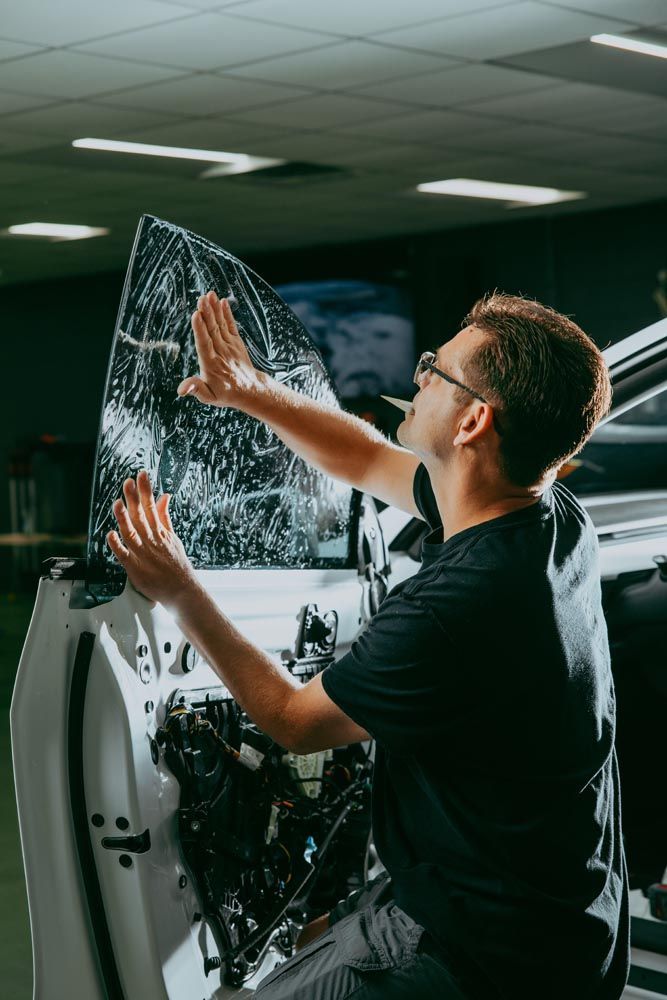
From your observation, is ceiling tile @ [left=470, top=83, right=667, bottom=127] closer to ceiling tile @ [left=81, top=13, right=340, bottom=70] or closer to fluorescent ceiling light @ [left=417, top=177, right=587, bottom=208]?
ceiling tile @ [left=81, top=13, right=340, bottom=70]

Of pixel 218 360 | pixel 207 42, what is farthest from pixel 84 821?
pixel 207 42

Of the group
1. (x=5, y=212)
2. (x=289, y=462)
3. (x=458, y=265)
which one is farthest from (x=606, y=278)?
(x=289, y=462)

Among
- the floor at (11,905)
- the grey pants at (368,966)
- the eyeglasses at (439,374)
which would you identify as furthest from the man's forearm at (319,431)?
the floor at (11,905)

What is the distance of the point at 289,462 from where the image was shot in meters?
2.30

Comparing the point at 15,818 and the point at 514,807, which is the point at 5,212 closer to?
the point at 15,818

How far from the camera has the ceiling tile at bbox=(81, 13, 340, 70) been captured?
5.81 metres

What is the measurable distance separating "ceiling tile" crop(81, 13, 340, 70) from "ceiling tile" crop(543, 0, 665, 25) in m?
1.19

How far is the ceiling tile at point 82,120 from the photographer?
286 inches

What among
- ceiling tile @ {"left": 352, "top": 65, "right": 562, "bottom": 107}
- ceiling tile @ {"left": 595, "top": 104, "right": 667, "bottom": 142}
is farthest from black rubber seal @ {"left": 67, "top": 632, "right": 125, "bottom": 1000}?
ceiling tile @ {"left": 595, "top": 104, "right": 667, "bottom": 142}

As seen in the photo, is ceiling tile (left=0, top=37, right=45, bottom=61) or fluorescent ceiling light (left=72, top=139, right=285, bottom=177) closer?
ceiling tile (left=0, top=37, right=45, bottom=61)

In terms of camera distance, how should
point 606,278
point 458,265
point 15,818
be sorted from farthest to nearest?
point 458,265 < point 606,278 < point 15,818

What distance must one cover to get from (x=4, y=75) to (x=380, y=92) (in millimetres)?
2073

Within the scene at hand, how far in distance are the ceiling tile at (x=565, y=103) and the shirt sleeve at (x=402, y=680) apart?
613 cm

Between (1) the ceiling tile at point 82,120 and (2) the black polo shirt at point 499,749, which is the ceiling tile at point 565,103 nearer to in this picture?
(1) the ceiling tile at point 82,120
